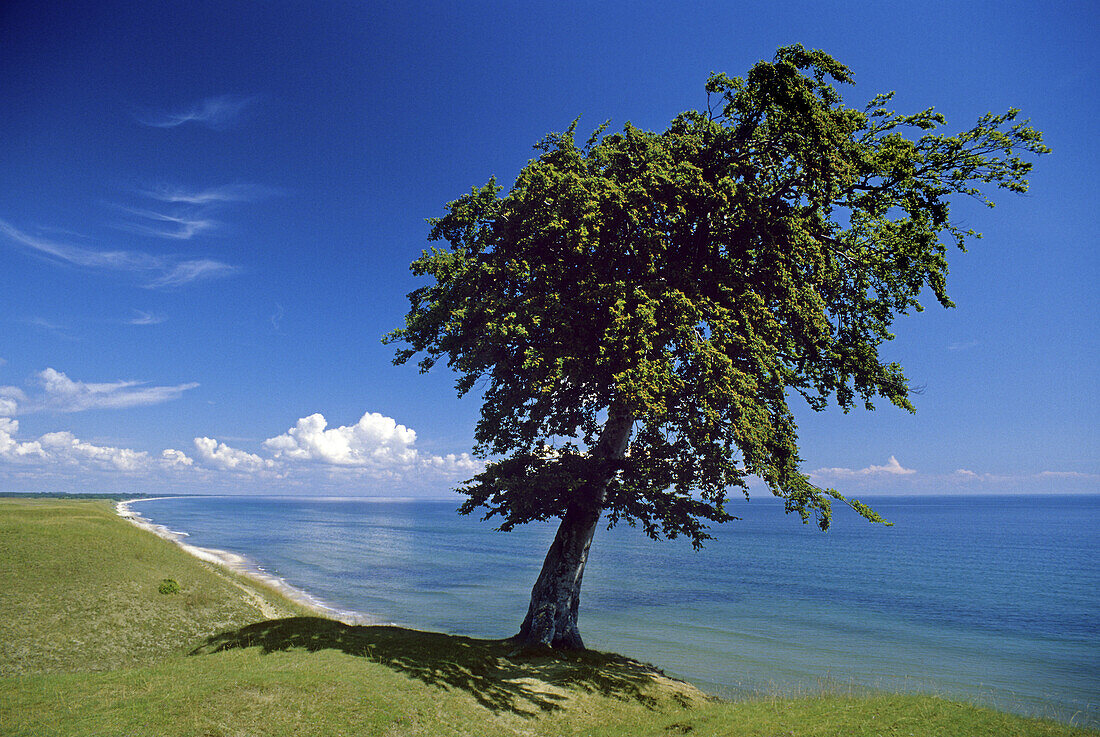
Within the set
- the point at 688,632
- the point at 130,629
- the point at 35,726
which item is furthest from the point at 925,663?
the point at 130,629

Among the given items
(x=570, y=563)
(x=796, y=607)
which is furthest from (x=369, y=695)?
(x=796, y=607)

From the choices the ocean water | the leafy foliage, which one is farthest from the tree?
the ocean water

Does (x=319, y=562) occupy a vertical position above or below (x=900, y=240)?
below

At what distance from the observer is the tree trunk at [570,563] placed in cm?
2088

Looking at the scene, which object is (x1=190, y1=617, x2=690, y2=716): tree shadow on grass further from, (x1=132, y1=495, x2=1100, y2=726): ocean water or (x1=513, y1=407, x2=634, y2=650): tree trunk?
(x1=132, y1=495, x2=1100, y2=726): ocean water

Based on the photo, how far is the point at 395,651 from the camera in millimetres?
18484

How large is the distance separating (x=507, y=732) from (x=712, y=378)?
12.1 metres

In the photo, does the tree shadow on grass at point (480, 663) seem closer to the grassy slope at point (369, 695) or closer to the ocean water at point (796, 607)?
the grassy slope at point (369, 695)

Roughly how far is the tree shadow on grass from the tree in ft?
5.52

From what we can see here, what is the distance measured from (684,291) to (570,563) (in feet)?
38.6

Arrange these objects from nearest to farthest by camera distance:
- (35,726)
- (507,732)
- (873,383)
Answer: (35,726), (507,732), (873,383)

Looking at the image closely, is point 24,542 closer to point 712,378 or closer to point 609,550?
point 712,378

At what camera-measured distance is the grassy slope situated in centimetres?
1344

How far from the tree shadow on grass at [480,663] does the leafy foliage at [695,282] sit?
525cm
